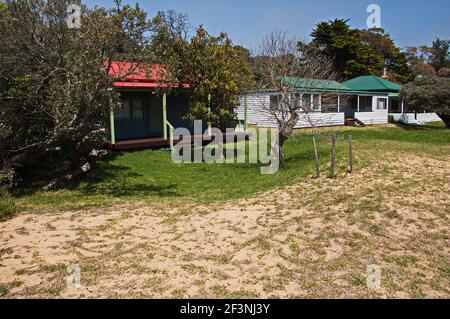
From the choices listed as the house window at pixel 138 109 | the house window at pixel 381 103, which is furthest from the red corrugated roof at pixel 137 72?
the house window at pixel 381 103

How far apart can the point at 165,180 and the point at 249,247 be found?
18.4 feet

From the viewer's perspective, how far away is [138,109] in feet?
54.0

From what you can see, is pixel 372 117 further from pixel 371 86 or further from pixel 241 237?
pixel 241 237

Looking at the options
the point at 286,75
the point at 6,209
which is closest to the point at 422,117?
the point at 286,75

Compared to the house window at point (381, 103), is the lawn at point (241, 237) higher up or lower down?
lower down

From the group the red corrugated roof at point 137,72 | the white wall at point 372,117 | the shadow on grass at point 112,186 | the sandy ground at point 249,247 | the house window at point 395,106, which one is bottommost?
the sandy ground at point 249,247

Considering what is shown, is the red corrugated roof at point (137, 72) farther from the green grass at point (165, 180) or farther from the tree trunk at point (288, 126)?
the tree trunk at point (288, 126)

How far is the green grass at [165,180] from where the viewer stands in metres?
8.30

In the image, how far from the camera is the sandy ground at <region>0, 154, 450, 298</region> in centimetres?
417

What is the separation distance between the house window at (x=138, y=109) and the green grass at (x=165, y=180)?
105 inches

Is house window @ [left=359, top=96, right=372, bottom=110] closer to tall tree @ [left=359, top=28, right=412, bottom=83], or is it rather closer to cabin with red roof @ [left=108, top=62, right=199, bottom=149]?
cabin with red roof @ [left=108, top=62, right=199, bottom=149]

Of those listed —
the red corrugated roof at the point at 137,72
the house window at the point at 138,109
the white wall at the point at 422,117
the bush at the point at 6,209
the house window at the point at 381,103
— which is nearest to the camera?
the bush at the point at 6,209
